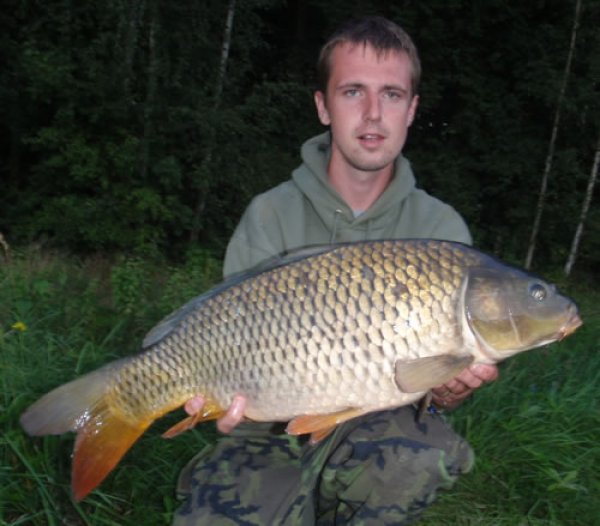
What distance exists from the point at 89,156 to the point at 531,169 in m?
6.24

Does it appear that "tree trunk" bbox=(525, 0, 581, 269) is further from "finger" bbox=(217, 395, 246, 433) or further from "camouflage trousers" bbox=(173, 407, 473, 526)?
"finger" bbox=(217, 395, 246, 433)

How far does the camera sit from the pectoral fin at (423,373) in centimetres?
136

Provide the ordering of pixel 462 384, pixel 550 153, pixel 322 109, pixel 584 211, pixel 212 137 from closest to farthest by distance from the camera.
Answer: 1. pixel 462 384
2. pixel 322 109
3. pixel 212 137
4. pixel 584 211
5. pixel 550 153

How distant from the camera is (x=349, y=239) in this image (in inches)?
76.5

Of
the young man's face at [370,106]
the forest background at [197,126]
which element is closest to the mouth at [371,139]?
the young man's face at [370,106]

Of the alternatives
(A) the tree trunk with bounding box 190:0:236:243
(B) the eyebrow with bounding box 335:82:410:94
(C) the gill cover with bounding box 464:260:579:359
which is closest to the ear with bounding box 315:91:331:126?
(B) the eyebrow with bounding box 335:82:410:94

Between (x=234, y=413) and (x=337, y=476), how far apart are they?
352 millimetres

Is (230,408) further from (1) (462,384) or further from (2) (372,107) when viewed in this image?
(2) (372,107)

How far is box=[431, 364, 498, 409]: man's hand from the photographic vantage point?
1510 millimetres

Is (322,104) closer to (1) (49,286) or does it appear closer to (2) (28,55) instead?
(1) (49,286)

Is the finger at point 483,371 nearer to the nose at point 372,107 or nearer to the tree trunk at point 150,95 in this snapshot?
the nose at point 372,107

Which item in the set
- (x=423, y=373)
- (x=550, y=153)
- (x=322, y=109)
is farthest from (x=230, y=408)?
(x=550, y=153)

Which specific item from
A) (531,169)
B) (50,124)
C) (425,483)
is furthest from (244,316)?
(531,169)

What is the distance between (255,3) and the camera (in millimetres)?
7574
